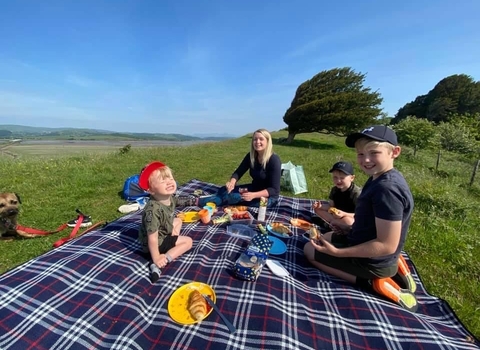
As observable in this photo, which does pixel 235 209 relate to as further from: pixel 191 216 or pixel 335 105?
pixel 335 105

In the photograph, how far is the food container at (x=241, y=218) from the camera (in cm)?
386

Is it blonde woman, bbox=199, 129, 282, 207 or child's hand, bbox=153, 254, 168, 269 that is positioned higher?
blonde woman, bbox=199, 129, 282, 207

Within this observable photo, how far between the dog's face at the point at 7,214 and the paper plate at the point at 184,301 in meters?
3.10

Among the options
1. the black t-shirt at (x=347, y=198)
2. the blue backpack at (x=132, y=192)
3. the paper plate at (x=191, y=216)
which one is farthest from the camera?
the blue backpack at (x=132, y=192)

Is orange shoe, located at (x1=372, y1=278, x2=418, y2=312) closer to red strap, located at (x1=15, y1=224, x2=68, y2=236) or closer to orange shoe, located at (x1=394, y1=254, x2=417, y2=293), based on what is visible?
orange shoe, located at (x1=394, y1=254, x2=417, y2=293)

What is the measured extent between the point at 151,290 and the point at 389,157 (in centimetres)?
266

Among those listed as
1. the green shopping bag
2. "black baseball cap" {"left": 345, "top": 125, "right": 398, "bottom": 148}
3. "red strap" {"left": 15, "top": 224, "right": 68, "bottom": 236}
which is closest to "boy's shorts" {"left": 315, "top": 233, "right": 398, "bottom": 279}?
"black baseball cap" {"left": 345, "top": 125, "right": 398, "bottom": 148}

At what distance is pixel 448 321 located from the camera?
2.15 m

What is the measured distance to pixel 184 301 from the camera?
2.15 m

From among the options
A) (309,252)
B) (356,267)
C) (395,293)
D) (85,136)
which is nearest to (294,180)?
(309,252)

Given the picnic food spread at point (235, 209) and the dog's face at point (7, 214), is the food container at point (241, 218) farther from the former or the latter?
the dog's face at point (7, 214)

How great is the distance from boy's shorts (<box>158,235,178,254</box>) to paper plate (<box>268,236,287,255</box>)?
4.18 ft

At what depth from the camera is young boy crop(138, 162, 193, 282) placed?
8.36 feet

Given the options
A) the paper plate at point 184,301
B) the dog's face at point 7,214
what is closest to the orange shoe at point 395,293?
the paper plate at point 184,301
